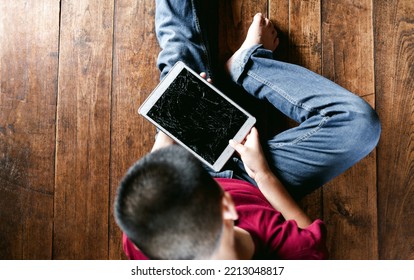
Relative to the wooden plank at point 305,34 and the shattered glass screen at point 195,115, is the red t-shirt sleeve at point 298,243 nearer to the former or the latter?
the shattered glass screen at point 195,115

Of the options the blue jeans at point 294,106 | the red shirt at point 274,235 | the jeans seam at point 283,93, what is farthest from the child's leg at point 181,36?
the red shirt at point 274,235

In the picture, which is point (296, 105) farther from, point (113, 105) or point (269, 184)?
point (113, 105)

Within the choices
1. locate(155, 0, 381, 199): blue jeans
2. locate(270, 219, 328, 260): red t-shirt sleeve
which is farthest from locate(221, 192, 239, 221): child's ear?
locate(155, 0, 381, 199): blue jeans

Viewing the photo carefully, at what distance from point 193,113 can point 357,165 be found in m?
0.40

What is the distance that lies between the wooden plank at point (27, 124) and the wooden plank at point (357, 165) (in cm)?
64

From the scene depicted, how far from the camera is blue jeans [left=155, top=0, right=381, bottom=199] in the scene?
0.79 meters

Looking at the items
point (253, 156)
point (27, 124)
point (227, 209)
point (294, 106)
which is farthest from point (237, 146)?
point (27, 124)

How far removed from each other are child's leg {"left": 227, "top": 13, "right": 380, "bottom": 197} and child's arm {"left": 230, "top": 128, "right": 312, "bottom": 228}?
0.04 m

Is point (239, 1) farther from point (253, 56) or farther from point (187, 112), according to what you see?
point (187, 112)

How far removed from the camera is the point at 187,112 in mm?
818

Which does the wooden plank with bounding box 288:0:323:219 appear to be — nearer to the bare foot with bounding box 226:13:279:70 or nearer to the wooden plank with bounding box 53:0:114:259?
the bare foot with bounding box 226:13:279:70
